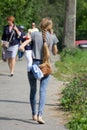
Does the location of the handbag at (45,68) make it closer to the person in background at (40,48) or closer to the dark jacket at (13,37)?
the person in background at (40,48)

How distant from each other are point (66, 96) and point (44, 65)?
1.83 meters

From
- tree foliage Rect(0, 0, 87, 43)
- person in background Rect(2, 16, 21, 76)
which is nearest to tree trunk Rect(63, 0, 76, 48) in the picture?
tree foliage Rect(0, 0, 87, 43)

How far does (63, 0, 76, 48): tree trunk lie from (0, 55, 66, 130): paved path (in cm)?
802

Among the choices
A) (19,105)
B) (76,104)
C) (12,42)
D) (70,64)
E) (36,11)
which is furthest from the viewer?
(36,11)

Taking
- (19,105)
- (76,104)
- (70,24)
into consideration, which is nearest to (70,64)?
(70,24)

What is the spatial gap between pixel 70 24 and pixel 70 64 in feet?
17.0

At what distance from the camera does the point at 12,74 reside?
50.6ft

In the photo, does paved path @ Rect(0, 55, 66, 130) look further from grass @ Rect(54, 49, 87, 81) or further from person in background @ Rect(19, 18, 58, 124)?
grass @ Rect(54, 49, 87, 81)

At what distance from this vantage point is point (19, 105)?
35.7 feet

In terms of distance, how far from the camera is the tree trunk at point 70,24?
77.3 ft

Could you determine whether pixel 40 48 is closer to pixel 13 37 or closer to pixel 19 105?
pixel 19 105

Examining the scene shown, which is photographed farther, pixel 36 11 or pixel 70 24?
pixel 36 11

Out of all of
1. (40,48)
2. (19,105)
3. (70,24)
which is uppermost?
(40,48)

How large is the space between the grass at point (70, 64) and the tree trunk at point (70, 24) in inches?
39.8
